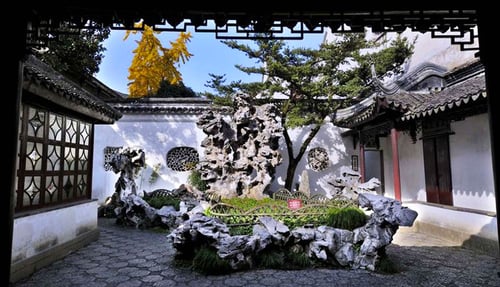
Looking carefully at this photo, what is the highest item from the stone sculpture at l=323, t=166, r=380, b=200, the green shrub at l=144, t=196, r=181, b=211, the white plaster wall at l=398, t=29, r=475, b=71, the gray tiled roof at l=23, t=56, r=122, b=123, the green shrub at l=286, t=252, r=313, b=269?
the white plaster wall at l=398, t=29, r=475, b=71

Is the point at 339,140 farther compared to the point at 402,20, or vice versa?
the point at 339,140

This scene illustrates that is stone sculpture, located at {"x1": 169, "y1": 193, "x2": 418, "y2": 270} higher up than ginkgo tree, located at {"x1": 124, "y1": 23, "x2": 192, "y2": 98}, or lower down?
lower down

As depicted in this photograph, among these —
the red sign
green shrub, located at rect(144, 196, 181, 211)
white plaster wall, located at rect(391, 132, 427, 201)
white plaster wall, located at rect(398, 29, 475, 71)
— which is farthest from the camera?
green shrub, located at rect(144, 196, 181, 211)

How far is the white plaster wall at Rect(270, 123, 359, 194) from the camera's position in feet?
42.7

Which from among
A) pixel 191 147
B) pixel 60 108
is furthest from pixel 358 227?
pixel 191 147

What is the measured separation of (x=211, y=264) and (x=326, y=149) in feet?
31.2

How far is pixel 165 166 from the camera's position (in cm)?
1309

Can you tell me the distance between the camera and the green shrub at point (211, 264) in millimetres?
4680

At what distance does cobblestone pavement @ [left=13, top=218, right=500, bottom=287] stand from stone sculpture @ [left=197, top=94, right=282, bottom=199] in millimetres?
4104

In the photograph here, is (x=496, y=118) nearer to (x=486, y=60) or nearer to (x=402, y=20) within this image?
(x=486, y=60)

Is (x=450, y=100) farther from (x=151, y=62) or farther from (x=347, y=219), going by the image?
(x=151, y=62)

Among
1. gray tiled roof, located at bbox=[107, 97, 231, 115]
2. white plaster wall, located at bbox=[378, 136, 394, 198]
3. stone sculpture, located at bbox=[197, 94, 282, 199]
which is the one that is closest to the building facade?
stone sculpture, located at bbox=[197, 94, 282, 199]

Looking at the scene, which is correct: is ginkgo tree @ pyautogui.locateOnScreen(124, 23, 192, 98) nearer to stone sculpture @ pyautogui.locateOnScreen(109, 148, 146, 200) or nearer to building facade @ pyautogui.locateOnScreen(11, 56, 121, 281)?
stone sculpture @ pyautogui.locateOnScreen(109, 148, 146, 200)

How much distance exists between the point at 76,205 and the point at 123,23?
16.8 ft
